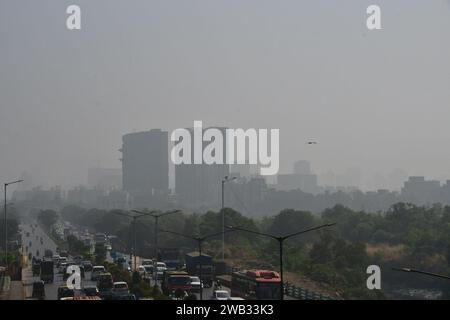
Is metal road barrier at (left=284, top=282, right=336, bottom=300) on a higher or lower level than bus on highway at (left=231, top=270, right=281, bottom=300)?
lower

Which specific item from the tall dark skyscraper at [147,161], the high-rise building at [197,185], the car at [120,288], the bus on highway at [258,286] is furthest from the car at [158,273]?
the tall dark skyscraper at [147,161]

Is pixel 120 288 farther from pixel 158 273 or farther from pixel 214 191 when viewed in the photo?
pixel 214 191

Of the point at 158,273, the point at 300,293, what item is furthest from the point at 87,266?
the point at 300,293

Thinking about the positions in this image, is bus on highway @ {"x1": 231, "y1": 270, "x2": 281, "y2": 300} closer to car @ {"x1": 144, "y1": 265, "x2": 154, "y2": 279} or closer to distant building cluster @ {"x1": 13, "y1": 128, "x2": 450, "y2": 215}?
car @ {"x1": 144, "y1": 265, "x2": 154, "y2": 279}

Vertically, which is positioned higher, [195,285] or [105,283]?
[195,285]

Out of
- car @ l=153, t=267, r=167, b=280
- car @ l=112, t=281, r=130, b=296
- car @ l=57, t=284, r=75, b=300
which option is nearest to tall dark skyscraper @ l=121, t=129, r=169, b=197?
car @ l=153, t=267, r=167, b=280

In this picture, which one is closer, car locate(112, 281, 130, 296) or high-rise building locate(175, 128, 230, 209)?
car locate(112, 281, 130, 296)

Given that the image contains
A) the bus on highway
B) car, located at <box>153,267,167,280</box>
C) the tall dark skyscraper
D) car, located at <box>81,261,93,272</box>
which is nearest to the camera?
the bus on highway
